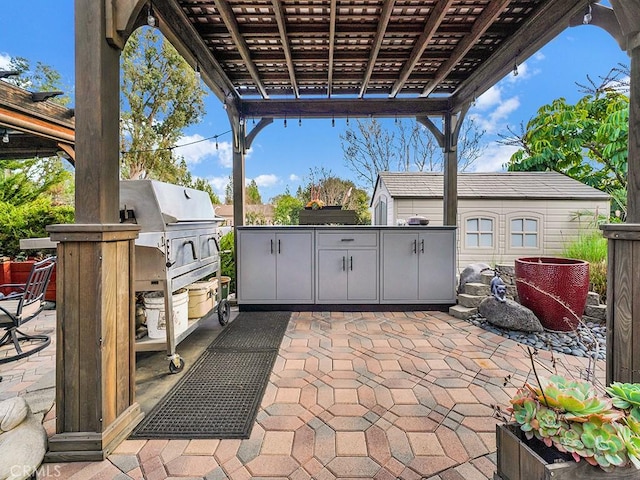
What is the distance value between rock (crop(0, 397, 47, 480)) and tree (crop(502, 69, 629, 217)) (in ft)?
38.5

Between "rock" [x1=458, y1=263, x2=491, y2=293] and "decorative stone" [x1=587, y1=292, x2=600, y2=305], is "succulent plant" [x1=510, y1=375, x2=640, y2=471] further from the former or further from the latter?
"decorative stone" [x1=587, y1=292, x2=600, y2=305]

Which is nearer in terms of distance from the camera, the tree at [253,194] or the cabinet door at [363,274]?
the cabinet door at [363,274]

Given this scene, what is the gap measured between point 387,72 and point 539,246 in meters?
5.83

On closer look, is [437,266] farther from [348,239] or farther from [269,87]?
[269,87]

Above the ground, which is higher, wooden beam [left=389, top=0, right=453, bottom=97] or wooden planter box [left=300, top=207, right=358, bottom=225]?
wooden beam [left=389, top=0, right=453, bottom=97]

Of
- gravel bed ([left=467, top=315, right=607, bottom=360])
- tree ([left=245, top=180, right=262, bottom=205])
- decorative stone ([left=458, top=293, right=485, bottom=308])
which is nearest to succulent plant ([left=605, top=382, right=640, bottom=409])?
gravel bed ([left=467, top=315, right=607, bottom=360])

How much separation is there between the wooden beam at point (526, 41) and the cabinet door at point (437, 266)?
190 centimetres

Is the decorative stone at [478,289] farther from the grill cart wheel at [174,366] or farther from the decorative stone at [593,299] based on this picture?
the grill cart wheel at [174,366]

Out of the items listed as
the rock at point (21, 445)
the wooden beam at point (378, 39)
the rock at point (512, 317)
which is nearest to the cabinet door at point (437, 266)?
the rock at point (512, 317)

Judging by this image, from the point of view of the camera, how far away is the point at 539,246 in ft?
23.4

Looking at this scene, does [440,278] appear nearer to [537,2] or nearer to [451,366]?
[451,366]

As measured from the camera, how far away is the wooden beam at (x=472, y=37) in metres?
2.61

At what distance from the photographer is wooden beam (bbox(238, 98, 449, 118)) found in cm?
443

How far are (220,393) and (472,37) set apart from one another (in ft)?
12.7
